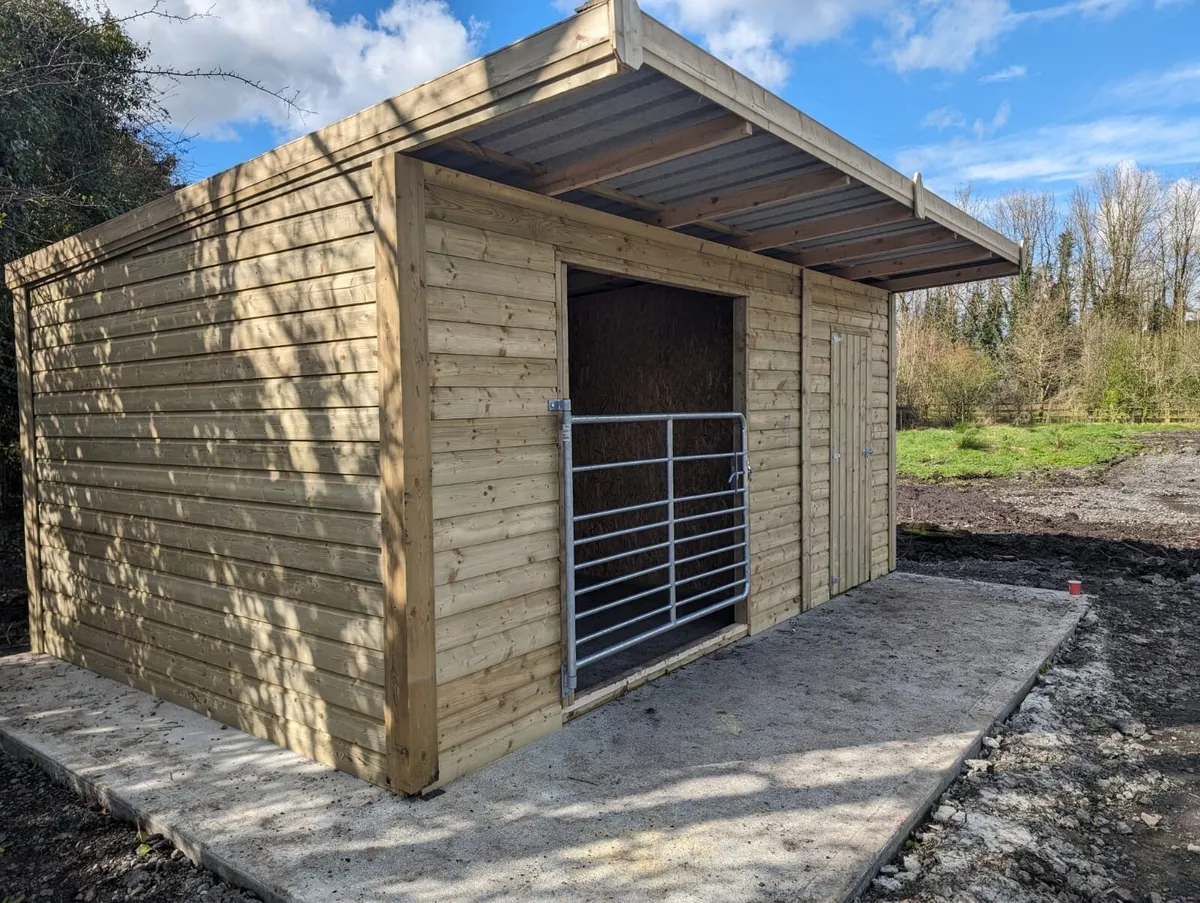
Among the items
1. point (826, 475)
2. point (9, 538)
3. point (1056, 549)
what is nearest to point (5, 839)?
point (826, 475)

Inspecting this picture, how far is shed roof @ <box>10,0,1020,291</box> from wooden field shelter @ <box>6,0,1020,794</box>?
1 cm

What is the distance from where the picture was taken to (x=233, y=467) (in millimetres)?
3018

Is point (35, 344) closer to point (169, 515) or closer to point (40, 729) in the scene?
point (169, 515)

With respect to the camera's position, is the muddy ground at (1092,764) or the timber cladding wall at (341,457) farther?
the timber cladding wall at (341,457)

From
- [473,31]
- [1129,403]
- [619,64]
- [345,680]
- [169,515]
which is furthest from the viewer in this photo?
[1129,403]

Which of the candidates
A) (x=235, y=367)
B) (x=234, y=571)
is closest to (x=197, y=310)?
(x=235, y=367)

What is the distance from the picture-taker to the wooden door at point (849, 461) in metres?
5.00

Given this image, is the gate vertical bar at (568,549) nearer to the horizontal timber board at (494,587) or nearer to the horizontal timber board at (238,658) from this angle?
the horizontal timber board at (494,587)

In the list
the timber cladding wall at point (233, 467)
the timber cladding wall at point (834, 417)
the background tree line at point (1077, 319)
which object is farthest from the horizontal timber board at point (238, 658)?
the background tree line at point (1077, 319)

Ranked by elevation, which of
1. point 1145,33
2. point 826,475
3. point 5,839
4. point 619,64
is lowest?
point 5,839

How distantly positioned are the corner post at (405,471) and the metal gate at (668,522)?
1.21m

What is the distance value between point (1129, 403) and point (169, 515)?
1840 centimetres

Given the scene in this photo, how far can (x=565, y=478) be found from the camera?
2.96m

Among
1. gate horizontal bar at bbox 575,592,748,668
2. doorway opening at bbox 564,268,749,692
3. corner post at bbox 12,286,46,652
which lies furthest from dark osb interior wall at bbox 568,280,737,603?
corner post at bbox 12,286,46,652
